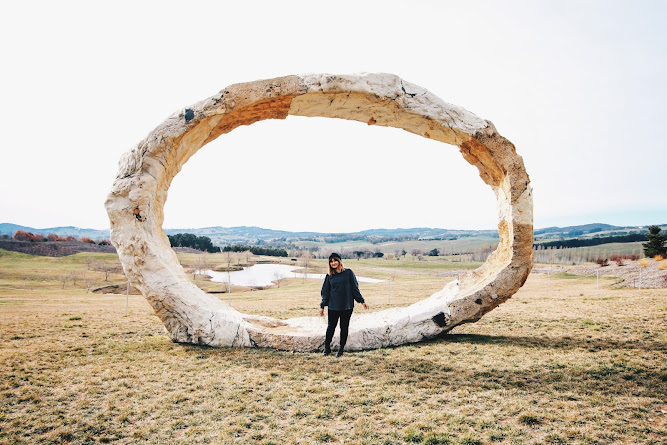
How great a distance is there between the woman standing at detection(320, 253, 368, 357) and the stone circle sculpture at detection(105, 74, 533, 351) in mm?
868

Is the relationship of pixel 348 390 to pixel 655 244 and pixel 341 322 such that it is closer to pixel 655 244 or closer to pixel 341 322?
pixel 341 322

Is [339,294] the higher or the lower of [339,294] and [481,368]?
the higher

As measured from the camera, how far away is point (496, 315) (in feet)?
41.7

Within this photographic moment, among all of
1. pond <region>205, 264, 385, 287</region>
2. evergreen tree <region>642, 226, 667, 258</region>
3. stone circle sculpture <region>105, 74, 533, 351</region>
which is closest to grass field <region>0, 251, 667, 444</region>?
stone circle sculpture <region>105, 74, 533, 351</region>

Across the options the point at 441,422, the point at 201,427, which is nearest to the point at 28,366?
the point at 201,427

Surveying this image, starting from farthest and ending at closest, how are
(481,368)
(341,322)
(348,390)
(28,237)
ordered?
1. (28,237)
2. (341,322)
3. (481,368)
4. (348,390)

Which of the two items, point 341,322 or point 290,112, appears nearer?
point 341,322

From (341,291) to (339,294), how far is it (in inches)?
3.1

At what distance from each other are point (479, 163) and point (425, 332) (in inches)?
199

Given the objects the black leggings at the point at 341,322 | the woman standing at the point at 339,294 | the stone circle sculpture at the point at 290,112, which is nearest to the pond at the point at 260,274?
the stone circle sculpture at the point at 290,112

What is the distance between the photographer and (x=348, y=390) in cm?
616

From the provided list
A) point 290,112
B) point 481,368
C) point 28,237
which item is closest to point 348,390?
point 481,368

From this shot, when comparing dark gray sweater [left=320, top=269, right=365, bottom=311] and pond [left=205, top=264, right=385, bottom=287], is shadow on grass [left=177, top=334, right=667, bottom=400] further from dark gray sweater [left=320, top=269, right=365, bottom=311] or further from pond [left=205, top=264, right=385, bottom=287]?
pond [left=205, top=264, right=385, bottom=287]

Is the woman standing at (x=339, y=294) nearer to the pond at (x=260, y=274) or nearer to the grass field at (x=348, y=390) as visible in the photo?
the grass field at (x=348, y=390)
